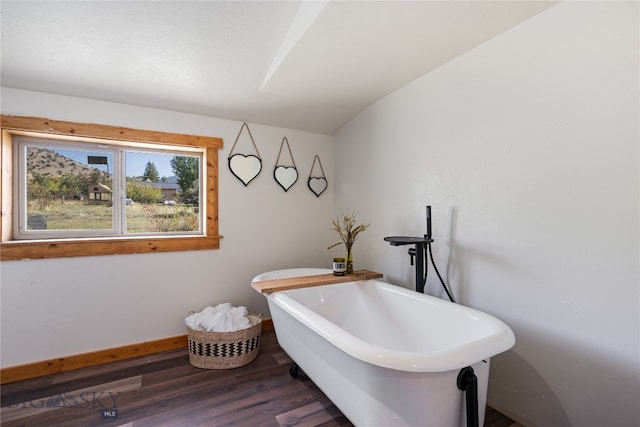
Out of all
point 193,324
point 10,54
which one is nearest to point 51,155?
point 10,54

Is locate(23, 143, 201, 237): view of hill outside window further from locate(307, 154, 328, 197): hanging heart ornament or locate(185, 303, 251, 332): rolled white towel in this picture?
locate(307, 154, 328, 197): hanging heart ornament

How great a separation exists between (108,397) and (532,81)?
3071 mm

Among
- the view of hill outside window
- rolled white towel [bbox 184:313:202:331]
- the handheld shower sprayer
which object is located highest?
the view of hill outside window

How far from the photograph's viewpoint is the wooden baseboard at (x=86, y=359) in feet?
6.58

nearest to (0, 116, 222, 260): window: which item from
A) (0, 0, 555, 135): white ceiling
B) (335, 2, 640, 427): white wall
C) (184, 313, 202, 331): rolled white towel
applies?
(0, 0, 555, 135): white ceiling

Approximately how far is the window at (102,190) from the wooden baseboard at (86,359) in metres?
0.76

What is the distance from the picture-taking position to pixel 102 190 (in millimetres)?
2428

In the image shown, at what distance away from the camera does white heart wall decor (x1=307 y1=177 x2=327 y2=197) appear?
3.16 meters

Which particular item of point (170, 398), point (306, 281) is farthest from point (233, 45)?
point (170, 398)

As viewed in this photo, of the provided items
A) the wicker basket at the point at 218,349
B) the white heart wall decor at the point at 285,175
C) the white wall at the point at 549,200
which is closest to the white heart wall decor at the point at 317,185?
the white heart wall decor at the point at 285,175

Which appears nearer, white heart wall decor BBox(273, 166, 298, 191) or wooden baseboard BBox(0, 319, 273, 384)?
wooden baseboard BBox(0, 319, 273, 384)

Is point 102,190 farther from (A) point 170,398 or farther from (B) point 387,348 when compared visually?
(B) point 387,348

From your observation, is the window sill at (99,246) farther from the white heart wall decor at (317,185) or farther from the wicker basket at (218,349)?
the white heart wall decor at (317,185)

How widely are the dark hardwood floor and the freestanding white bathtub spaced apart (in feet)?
0.77
